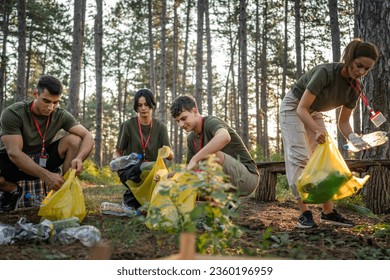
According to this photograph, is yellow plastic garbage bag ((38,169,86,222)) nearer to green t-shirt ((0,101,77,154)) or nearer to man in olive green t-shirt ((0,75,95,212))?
man in olive green t-shirt ((0,75,95,212))

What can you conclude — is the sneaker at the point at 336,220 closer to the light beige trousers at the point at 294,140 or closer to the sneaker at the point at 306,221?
the sneaker at the point at 306,221

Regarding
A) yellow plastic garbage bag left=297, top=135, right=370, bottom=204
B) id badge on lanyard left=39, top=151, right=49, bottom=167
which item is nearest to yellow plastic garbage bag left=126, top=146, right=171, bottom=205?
id badge on lanyard left=39, top=151, right=49, bottom=167

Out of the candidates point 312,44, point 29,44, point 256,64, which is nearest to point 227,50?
point 256,64

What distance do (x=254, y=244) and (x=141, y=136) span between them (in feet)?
7.13

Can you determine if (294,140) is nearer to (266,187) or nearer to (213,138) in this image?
(213,138)

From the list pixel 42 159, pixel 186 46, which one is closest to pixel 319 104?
pixel 42 159

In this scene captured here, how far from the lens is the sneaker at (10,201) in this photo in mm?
4344

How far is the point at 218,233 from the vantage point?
94.3 inches

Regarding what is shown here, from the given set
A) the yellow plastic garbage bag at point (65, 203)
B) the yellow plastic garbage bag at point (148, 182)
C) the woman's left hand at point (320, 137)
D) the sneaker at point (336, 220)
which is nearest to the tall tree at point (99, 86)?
the yellow plastic garbage bag at point (148, 182)

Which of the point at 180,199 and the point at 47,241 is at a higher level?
the point at 180,199

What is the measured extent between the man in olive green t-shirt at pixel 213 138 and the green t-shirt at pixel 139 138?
77 centimetres

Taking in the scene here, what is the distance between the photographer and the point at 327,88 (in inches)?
145

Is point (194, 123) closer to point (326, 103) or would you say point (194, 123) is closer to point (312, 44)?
point (326, 103)

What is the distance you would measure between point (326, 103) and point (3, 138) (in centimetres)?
314
